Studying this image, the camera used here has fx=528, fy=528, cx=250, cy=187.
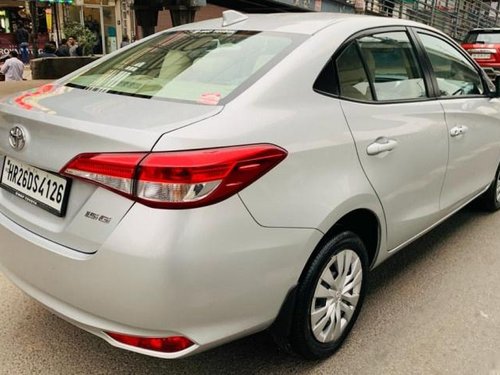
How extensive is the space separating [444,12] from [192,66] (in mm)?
→ 22767

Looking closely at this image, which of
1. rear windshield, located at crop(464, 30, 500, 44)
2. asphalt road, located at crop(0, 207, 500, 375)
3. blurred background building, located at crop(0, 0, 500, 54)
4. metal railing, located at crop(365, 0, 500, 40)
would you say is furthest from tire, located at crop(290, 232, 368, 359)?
metal railing, located at crop(365, 0, 500, 40)

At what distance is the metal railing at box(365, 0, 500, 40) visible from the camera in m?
19.5

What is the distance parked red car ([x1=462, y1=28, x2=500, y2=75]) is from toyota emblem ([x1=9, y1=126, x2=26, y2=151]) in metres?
13.7

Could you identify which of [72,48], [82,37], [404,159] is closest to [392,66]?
[404,159]

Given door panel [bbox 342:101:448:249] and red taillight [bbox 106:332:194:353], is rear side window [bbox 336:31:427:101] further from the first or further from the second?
red taillight [bbox 106:332:194:353]

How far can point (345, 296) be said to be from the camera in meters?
2.54

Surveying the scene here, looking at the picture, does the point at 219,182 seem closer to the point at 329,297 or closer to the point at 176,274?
the point at 176,274

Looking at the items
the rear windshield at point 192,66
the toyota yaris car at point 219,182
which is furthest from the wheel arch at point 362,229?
the rear windshield at point 192,66

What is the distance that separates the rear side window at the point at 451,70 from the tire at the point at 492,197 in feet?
3.12

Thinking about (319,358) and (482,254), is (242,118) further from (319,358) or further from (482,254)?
(482,254)

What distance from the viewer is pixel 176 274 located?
5.82 ft

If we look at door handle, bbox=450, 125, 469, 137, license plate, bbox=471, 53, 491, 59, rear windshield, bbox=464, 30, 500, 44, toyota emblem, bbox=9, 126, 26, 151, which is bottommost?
license plate, bbox=471, 53, 491, 59

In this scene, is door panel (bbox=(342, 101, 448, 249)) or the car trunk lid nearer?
the car trunk lid

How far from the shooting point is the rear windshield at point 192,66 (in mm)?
2246
